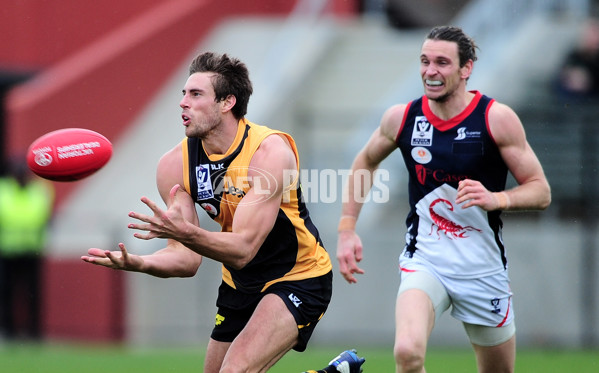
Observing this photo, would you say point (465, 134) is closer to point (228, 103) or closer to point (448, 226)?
point (448, 226)

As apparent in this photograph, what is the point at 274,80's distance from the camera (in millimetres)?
16094

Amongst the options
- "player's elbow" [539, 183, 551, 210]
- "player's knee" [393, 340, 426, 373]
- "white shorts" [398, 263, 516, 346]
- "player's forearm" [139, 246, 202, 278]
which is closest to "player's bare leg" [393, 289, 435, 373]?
"player's knee" [393, 340, 426, 373]

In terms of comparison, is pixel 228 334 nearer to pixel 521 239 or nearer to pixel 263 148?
pixel 263 148

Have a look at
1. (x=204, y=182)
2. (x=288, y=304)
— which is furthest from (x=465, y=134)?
(x=204, y=182)

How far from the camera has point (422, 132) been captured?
21.5ft

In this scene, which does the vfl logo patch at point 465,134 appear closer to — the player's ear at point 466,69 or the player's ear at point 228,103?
the player's ear at point 466,69

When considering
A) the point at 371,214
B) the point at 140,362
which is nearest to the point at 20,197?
the point at 140,362

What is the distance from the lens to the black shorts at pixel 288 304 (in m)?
6.03

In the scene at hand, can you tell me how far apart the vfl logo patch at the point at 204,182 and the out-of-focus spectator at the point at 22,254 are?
724 centimetres

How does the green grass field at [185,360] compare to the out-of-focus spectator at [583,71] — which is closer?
the green grass field at [185,360]

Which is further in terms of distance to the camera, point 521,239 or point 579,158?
point 579,158

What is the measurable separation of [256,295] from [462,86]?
179 cm

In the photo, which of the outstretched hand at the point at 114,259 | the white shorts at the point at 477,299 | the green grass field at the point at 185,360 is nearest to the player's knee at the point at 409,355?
the white shorts at the point at 477,299

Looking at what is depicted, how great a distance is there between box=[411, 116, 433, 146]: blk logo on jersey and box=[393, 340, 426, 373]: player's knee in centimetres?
130
